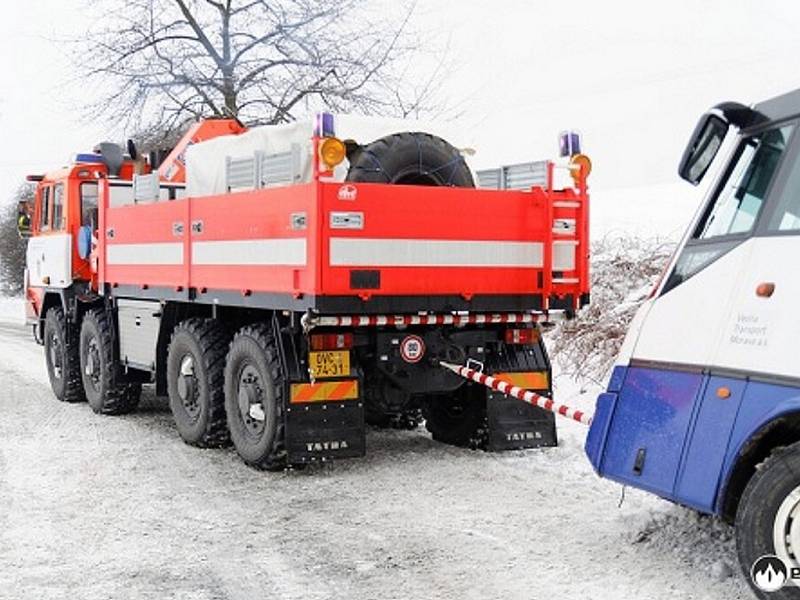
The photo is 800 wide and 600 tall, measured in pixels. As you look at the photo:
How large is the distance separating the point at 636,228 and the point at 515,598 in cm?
1132

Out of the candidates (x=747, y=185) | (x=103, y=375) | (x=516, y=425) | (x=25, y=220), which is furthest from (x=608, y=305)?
(x=747, y=185)

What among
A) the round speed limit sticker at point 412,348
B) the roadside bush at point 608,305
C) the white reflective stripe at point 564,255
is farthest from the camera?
the roadside bush at point 608,305

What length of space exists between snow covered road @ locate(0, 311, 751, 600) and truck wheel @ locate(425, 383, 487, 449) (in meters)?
0.21

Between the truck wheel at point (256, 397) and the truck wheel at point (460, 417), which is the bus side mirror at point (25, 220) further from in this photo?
the truck wheel at point (460, 417)

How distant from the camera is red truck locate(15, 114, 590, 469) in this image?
733 cm

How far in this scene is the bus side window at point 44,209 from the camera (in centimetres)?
1284

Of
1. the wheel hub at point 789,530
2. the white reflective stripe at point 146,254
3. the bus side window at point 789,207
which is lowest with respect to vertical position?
the wheel hub at point 789,530

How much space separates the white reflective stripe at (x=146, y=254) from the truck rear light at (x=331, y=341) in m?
2.09

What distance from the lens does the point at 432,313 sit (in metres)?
7.73

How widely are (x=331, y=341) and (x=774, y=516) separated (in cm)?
395

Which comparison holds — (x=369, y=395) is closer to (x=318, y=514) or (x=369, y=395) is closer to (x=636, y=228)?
Answer: (x=318, y=514)

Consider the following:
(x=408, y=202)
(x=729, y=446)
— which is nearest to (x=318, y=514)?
(x=408, y=202)

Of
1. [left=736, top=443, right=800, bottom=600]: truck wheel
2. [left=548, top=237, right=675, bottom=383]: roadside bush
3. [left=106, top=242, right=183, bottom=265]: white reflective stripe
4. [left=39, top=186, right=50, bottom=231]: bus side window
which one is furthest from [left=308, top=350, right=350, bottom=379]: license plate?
[left=39, top=186, right=50, bottom=231]: bus side window

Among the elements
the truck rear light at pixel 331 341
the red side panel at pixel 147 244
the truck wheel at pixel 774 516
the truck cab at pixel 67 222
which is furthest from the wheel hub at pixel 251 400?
the truck cab at pixel 67 222
